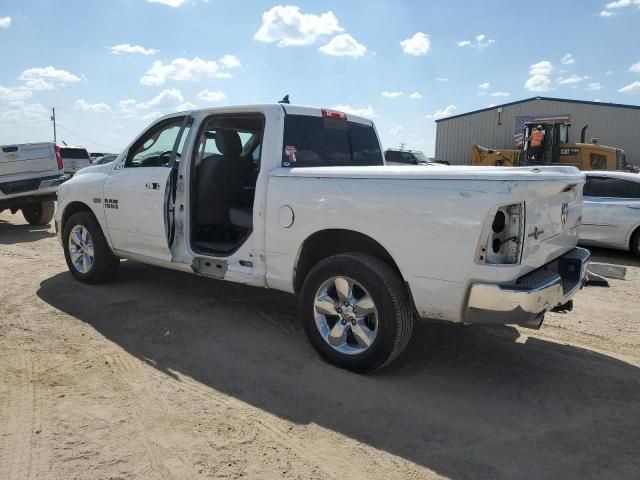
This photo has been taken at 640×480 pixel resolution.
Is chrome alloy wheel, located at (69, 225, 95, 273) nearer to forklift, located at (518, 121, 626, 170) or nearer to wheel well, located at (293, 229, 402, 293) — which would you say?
wheel well, located at (293, 229, 402, 293)

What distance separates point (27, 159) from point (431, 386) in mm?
9854

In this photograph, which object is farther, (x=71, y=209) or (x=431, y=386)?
(x=71, y=209)

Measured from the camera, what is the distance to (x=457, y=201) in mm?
3057

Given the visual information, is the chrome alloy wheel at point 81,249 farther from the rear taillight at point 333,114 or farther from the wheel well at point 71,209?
the rear taillight at point 333,114

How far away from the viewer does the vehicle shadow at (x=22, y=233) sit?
9.15 metres

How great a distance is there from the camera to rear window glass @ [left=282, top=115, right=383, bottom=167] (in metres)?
4.38

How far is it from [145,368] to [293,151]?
2.08m

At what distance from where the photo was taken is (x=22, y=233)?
998 cm

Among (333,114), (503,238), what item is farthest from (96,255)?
(503,238)

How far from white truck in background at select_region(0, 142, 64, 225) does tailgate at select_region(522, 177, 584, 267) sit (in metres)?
9.81

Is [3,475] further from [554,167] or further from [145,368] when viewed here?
[554,167]

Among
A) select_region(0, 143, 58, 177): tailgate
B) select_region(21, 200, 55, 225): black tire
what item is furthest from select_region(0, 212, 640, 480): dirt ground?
select_region(21, 200, 55, 225): black tire

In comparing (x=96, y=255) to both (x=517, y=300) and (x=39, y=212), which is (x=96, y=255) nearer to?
(x=517, y=300)

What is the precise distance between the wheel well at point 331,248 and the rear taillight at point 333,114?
1.44 m
